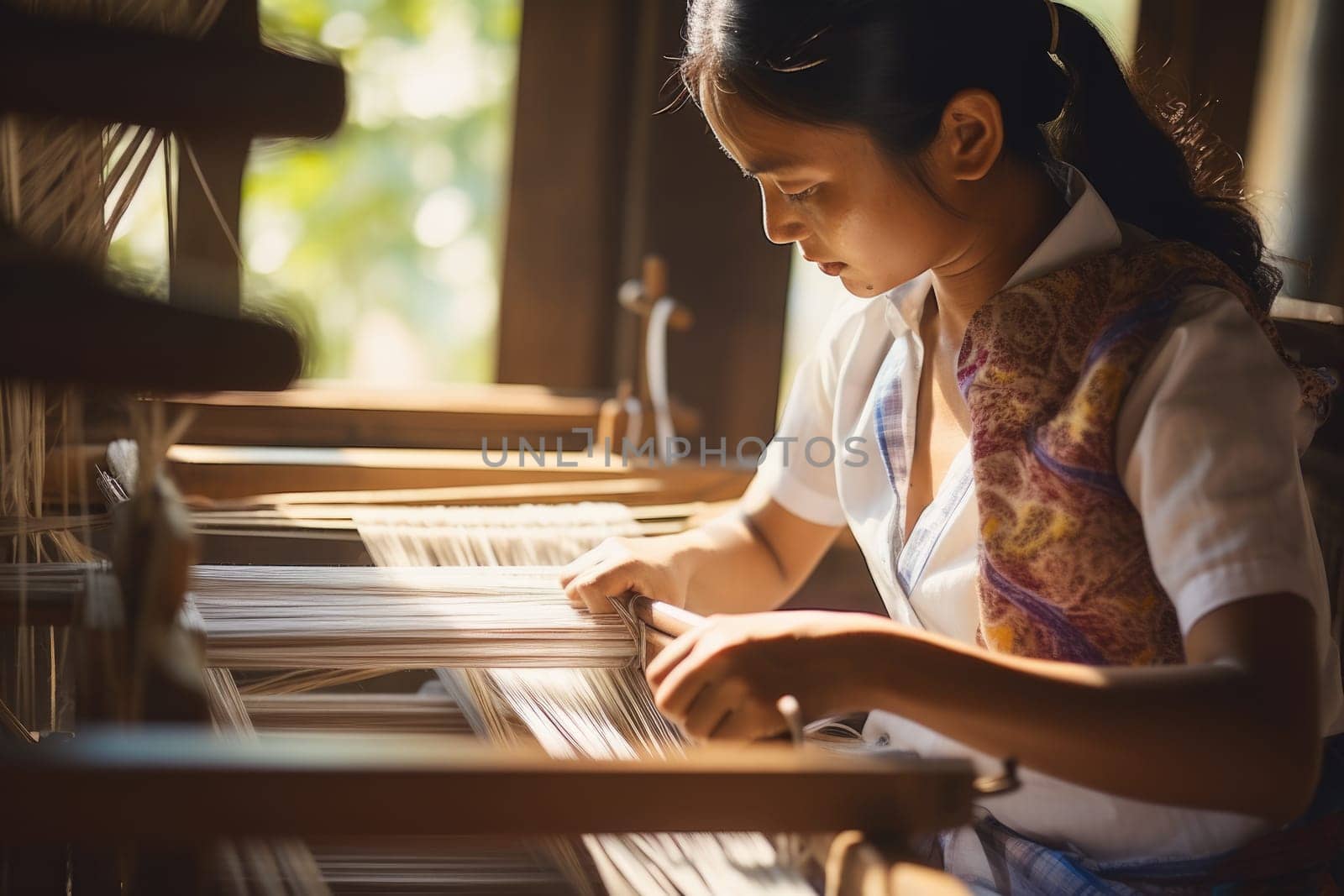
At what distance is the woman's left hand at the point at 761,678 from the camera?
2.30ft

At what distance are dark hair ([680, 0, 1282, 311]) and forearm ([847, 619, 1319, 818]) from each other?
0.44 metres

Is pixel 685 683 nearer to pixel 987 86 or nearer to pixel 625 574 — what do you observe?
pixel 625 574

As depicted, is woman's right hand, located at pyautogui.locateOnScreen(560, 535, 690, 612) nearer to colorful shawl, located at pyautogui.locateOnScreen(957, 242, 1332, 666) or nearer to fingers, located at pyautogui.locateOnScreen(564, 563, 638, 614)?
fingers, located at pyautogui.locateOnScreen(564, 563, 638, 614)

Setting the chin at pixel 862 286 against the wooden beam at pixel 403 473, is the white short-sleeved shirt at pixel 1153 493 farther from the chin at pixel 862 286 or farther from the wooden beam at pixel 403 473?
the wooden beam at pixel 403 473

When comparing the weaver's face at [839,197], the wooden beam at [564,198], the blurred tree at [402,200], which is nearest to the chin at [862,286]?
the weaver's face at [839,197]

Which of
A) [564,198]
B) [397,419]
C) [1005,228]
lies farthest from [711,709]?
[564,198]

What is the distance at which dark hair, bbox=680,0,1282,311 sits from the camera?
0.94m

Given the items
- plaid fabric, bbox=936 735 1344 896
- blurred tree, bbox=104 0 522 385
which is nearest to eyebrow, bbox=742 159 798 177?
plaid fabric, bbox=936 735 1344 896

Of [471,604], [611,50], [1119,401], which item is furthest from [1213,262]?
[611,50]

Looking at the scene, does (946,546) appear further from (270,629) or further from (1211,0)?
(1211,0)

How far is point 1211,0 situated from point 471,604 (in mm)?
1578

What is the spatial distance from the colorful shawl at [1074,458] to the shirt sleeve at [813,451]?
333 millimetres

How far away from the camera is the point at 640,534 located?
140 centimetres

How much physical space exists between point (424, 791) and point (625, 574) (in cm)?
58
